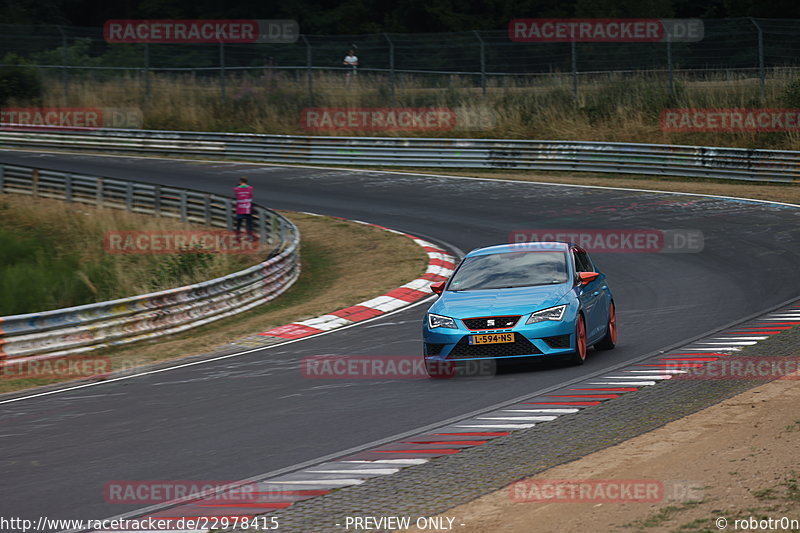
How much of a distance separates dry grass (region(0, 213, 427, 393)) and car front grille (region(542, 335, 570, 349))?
6109 mm

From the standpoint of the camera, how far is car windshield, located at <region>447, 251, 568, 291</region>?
12.8 metres

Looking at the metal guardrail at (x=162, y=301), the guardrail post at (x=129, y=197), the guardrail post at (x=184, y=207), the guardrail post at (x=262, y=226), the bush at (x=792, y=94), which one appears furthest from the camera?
the bush at (x=792, y=94)

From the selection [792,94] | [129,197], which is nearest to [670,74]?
[792,94]

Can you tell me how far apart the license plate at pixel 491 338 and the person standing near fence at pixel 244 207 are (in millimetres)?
13301

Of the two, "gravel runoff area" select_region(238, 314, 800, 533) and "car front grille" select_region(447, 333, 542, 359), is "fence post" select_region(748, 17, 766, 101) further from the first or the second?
"gravel runoff area" select_region(238, 314, 800, 533)

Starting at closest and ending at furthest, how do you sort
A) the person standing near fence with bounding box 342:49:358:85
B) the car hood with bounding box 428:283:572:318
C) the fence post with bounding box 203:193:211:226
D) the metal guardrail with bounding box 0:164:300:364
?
the car hood with bounding box 428:283:572:318 → the metal guardrail with bounding box 0:164:300:364 → the fence post with bounding box 203:193:211:226 → the person standing near fence with bounding box 342:49:358:85

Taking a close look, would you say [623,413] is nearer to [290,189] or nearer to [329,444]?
[329,444]

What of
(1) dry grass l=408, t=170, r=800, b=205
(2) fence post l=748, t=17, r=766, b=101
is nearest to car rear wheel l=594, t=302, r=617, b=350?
(1) dry grass l=408, t=170, r=800, b=205

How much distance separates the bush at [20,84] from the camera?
4875 cm

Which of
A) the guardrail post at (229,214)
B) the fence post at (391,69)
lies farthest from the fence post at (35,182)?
the fence post at (391,69)

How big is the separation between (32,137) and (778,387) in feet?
129

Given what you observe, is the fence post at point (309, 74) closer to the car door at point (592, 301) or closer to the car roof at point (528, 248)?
the car roof at point (528, 248)

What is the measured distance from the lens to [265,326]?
17625 millimetres

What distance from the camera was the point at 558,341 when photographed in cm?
1186
